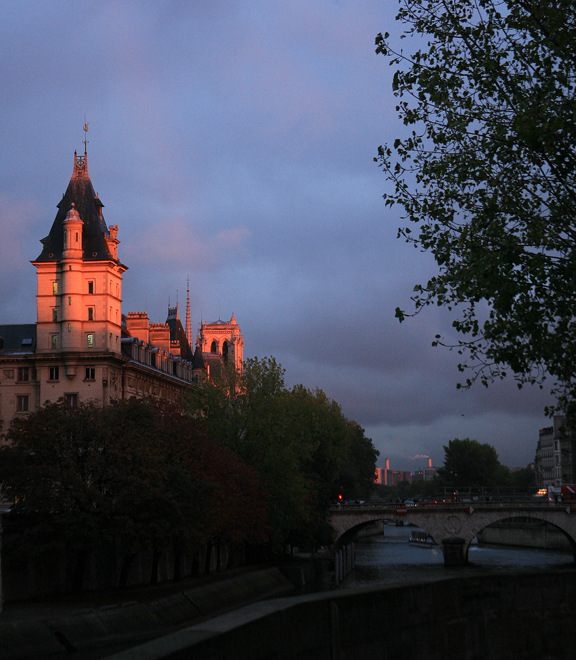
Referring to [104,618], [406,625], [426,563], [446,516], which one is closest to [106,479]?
[104,618]

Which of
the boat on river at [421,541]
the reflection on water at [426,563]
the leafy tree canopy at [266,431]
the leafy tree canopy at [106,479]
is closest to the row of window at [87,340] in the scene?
the leafy tree canopy at [266,431]

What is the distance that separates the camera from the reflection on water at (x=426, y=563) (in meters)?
82.8

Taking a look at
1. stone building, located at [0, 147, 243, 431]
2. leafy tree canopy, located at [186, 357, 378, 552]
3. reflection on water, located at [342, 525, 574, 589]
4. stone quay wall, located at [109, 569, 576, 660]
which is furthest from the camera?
stone building, located at [0, 147, 243, 431]

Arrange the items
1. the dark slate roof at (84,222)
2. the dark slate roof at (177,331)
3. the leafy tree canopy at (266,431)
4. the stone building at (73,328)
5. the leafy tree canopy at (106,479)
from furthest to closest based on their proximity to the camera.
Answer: the dark slate roof at (177,331) → the dark slate roof at (84,222) → the stone building at (73,328) → the leafy tree canopy at (266,431) → the leafy tree canopy at (106,479)

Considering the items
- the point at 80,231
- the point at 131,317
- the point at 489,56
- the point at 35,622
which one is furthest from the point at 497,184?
the point at 131,317

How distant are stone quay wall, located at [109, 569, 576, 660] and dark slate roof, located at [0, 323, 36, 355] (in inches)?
3056

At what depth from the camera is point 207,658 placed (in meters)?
10.7

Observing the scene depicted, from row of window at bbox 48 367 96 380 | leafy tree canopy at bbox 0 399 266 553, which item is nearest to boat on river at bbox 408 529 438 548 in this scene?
row of window at bbox 48 367 96 380

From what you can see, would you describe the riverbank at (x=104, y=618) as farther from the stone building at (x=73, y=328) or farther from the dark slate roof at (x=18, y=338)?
the dark slate roof at (x=18, y=338)

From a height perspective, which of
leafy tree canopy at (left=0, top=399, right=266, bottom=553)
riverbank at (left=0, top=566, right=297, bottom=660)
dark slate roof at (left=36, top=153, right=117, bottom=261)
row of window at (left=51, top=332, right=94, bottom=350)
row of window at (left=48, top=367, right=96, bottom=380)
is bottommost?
riverbank at (left=0, top=566, right=297, bottom=660)

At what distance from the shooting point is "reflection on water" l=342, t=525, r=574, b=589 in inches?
3258

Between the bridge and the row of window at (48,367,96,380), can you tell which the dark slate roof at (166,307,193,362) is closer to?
the bridge

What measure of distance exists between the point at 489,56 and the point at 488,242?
14.6ft

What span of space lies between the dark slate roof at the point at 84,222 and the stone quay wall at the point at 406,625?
75.3 metres
